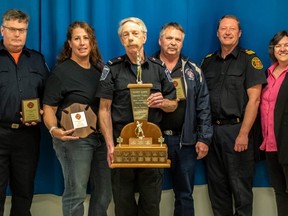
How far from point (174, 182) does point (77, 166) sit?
0.68 meters

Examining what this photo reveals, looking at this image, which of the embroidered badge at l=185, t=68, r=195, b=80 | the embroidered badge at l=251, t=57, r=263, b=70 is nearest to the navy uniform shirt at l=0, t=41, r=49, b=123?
the embroidered badge at l=185, t=68, r=195, b=80

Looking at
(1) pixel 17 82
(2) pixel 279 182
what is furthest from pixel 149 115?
(2) pixel 279 182

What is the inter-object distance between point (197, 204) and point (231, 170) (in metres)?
0.47

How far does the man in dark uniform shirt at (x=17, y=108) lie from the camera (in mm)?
2270

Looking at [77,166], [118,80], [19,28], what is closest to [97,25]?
[19,28]

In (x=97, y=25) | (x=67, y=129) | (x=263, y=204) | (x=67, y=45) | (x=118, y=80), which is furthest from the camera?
(x=263, y=204)

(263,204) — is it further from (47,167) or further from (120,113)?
(47,167)

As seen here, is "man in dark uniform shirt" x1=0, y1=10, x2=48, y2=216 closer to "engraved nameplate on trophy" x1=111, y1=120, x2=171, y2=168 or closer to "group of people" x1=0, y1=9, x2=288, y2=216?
"group of people" x1=0, y1=9, x2=288, y2=216

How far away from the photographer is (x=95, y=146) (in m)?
2.32

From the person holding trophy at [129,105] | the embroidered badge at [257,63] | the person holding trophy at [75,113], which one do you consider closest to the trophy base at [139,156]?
the person holding trophy at [129,105]

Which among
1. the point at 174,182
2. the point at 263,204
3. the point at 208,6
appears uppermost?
the point at 208,6

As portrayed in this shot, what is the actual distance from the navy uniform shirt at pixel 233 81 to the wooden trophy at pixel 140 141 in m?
0.69

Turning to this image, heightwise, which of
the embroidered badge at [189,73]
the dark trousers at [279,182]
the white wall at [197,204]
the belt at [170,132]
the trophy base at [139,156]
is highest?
the embroidered badge at [189,73]

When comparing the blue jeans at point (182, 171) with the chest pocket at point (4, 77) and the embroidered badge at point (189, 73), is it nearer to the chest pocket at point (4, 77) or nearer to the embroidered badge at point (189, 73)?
the embroidered badge at point (189, 73)
